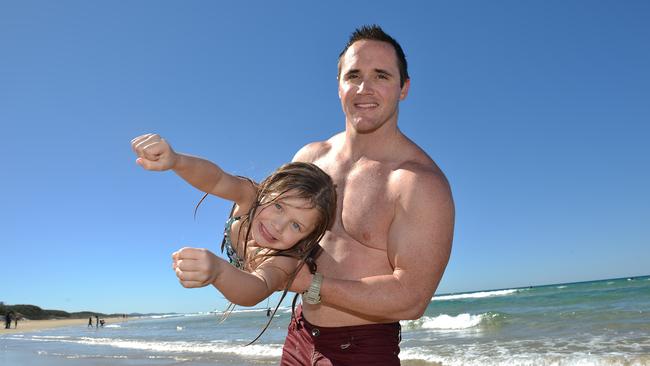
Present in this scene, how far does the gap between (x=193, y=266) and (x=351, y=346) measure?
1.26 m

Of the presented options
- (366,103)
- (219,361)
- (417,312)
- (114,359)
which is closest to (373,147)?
(366,103)

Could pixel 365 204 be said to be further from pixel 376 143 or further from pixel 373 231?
pixel 376 143

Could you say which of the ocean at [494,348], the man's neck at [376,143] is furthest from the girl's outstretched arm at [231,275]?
the ocean at [494,348]

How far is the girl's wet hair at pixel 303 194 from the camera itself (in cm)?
280

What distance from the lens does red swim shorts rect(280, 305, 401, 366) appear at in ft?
9.34

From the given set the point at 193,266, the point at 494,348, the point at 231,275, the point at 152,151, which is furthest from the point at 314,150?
the point at 494,348

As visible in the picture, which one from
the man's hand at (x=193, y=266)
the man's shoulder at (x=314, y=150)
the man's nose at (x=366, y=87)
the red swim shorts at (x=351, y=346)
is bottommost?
the red swim shorts at (x=351, y=346)

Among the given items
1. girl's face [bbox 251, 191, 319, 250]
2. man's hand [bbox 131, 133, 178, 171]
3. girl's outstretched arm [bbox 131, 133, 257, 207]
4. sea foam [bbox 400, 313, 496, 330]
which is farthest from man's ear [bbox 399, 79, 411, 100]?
sea foam [bbox 400, 313, 496, 330]

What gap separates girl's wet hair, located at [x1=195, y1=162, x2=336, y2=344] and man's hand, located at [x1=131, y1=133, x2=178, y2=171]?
0.61 m

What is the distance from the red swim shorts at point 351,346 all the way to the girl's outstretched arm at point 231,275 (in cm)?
53

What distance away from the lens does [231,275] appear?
6.83ft

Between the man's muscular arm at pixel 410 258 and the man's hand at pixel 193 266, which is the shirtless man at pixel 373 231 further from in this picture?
the man's hand at pixel 193 266

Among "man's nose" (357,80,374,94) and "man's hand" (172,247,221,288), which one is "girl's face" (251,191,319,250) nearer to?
"man's nose" (357,80,374,94)

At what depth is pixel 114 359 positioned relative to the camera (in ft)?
48.2
